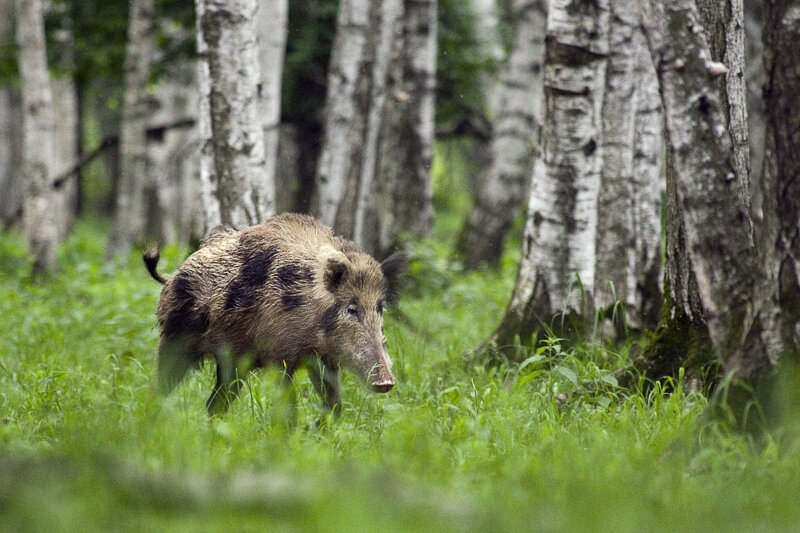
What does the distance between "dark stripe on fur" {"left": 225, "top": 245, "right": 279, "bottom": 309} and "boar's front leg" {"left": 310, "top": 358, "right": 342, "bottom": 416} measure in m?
0.60

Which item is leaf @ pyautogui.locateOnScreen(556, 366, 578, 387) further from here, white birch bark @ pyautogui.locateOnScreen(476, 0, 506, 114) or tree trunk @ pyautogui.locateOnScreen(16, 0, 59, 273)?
white birch bark @ pyautogui.locateOnScreen(476, 0, 506, 114)

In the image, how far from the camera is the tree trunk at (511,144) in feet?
44.4

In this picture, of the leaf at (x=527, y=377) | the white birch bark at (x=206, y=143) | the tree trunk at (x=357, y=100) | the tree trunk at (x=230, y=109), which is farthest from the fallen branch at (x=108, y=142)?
the leaf at (x=527, y=377)

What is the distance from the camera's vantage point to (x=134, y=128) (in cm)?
1521

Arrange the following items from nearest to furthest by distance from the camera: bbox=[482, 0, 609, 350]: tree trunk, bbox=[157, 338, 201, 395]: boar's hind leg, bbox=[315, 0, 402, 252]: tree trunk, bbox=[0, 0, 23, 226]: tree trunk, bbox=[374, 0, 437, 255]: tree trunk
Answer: bbox=[157, 338, 201, 395]: boar's hind leg, bbox=[482, 0, 609, 350]: tree trunk, bbox=[315, 0, 402, 252]: tree trunk, bbox=[374, 0, 437, 255]: tree trunk, bbox=[0, 0, 23, 226]: tree trunk

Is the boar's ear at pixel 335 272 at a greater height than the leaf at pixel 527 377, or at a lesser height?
greater

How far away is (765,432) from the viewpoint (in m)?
4.00

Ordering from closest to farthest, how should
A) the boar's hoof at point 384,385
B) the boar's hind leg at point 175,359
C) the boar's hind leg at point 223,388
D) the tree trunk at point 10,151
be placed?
the boar's hoof at point 384,385 < the boar's hind leg at point 223,388 < the boar's hind leg at point 175,359 < the tree trunk at point 10,151

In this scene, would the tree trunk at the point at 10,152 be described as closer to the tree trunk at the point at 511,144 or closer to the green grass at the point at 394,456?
the tree trunk at the point at 511,144

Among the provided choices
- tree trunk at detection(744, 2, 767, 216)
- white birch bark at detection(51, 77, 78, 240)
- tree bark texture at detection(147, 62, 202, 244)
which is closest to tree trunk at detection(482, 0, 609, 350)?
tree trunk at detection(744, 2, 767, 216)

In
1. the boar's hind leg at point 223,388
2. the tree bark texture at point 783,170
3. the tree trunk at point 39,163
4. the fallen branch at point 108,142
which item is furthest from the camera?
the fallen branch at point 108,142

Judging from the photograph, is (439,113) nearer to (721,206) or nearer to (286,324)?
(286,324)

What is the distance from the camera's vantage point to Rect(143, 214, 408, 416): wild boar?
5766 millimetres

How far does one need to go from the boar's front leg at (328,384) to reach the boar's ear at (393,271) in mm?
751
